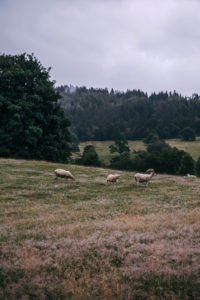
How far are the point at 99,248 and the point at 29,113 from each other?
44.6m

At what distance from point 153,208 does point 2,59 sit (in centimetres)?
4949

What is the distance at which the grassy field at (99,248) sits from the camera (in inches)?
293

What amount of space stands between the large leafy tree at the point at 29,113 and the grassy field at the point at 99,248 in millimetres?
31925

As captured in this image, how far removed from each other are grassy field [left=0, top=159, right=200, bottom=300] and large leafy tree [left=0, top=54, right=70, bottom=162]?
31.9m

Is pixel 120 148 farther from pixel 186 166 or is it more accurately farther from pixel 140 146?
pixel 186 166

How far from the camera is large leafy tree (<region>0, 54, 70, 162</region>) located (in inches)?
1960

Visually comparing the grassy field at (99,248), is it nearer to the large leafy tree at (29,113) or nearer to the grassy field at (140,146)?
the large leafy tree at (29,113)

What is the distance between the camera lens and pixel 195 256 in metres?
9.27

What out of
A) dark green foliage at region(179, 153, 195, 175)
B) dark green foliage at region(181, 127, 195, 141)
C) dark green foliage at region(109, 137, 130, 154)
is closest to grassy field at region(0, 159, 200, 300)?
dark green foliage at region(179, 153, 195, 175)

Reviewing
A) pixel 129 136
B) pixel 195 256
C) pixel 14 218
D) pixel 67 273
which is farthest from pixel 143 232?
pixel 129 136

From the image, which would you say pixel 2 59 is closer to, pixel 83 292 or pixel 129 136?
pixel 83 292

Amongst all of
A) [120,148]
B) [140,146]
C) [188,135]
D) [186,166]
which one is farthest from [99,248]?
[188,135]

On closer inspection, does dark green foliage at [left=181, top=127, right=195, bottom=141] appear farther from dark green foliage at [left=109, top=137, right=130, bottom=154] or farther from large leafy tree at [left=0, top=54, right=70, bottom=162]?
large leafy tree at [left=0, top=54, right=70, bottom=162]

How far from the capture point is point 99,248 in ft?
33.7
